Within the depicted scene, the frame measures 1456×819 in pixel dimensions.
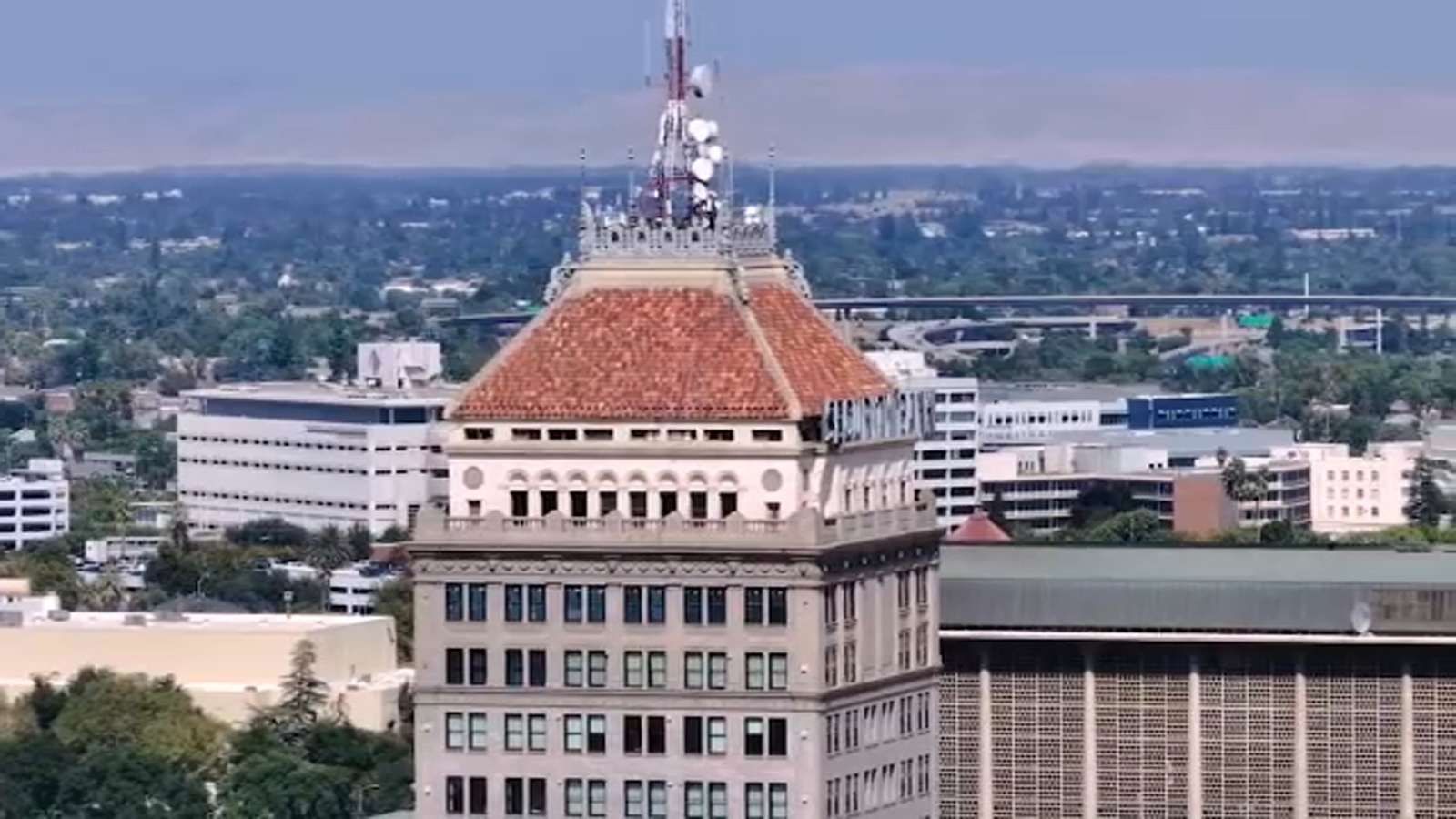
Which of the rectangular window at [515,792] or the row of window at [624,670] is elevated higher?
the row of window at [624,670]

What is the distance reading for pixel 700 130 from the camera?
295ft

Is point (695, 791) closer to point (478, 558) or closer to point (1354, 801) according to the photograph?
point (478, 558)

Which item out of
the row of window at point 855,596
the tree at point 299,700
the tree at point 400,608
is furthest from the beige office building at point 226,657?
the row of window at point 855,596

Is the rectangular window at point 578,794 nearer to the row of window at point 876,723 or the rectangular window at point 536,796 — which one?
the rectangular window at point 536,796

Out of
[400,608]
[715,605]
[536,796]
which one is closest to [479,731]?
[536,796]

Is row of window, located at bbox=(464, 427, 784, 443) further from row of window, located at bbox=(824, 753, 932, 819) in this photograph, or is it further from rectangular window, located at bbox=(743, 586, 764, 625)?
row of window, located at bbox=(824, 753, 932, 819)

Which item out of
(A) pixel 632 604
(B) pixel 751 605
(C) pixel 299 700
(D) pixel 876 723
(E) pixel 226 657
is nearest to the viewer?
(B) pixel 751 605

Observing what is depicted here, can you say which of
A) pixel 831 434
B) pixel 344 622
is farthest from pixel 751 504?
pixel 344 622

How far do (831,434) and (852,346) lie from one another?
4.13 meters

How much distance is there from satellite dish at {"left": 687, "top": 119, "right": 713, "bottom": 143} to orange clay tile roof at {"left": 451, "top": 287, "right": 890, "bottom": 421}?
1741mm

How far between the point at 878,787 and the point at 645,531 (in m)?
4.25

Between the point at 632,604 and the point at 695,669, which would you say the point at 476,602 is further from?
the point at 695,669

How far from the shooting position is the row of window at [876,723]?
88312 millimetres

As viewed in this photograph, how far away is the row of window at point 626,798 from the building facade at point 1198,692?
596 inches
